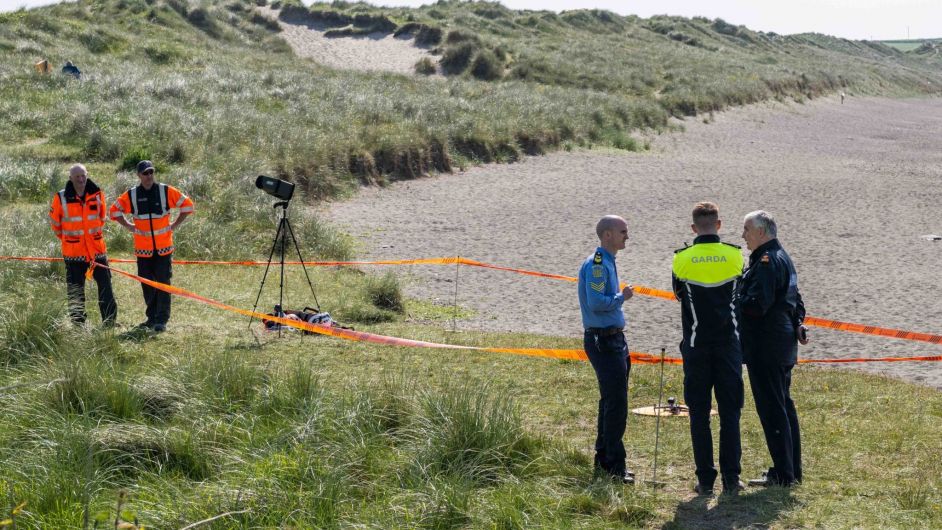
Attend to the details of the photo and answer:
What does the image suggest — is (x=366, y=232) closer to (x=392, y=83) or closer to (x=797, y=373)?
(x=797, y=373)

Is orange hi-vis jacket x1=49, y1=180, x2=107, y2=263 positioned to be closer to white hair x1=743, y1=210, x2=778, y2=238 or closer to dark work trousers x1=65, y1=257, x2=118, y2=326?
dark work trousers x1=65, y1=257, x2=118, y2=326

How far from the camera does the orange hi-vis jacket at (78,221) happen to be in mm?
9648

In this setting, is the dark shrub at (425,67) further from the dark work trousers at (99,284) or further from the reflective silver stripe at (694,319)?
the reflective silver stripe at (694,319)

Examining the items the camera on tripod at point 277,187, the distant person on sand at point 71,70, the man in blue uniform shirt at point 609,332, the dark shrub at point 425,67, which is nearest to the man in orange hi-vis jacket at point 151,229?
the camera on tripod at point 277,187

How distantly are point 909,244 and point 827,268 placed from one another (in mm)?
2836

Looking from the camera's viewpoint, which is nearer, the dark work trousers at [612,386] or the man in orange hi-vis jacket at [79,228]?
the dark work trousers at [612,386]

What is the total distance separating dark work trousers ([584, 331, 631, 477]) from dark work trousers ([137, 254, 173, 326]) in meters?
5.32

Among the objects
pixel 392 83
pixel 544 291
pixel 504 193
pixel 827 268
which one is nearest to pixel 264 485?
→ pixel 544 291

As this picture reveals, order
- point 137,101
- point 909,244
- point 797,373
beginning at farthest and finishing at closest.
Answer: point 137,101, point 909,244, point 797,373

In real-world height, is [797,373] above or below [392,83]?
below

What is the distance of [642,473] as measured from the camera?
259 inches

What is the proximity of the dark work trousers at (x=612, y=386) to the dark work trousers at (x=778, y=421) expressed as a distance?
34.6 inches

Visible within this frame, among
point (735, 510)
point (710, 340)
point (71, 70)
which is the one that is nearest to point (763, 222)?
point (710, 340)

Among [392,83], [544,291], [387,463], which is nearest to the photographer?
[387,463]
